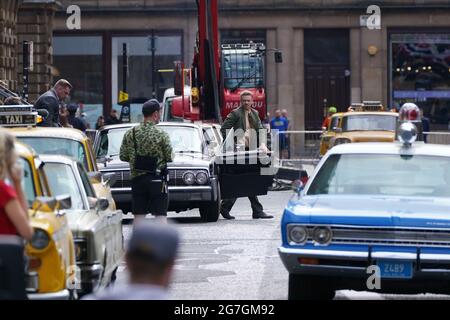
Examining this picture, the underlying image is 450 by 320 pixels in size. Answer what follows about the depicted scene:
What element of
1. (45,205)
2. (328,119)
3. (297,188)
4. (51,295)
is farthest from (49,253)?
(328,119)

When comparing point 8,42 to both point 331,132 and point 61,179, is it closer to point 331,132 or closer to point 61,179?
point 331,132

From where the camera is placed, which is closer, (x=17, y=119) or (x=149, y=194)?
(x=17, y=119)

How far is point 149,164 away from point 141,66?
3840 centimetres

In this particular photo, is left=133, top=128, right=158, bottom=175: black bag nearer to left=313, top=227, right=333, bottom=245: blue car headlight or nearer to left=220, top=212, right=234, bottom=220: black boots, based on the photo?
left=313, top=227, right=333, bottom=245: blue car headlight

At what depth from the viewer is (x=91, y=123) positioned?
2178 inches

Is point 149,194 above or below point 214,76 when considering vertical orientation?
below

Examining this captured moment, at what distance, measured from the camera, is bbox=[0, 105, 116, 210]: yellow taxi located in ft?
48.0

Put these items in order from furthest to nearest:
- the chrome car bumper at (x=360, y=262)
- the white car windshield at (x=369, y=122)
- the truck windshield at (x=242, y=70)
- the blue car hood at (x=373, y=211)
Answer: the truck windshield at (x=242, y=70)
the white car windshield at (x=369, y=122)
the blue car hood at (x=373, y=211)
the chrome car bumper at (x=360, y=262)

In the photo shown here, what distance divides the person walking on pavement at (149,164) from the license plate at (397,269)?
5378 millimetres

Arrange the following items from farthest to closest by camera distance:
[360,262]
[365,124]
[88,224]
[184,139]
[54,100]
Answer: [365,124], [184,139], [54,100], [360,262], [88,224]

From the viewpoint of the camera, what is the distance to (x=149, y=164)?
15.9 m

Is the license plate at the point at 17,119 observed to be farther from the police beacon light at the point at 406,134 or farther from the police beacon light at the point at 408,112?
the police beacon light at the point at 408,112

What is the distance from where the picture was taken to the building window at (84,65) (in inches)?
2158

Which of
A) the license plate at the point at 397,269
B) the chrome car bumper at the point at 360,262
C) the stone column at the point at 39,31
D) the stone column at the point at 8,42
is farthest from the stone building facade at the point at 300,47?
the license plate at the point at 397,269
